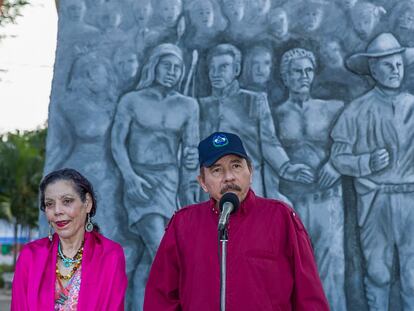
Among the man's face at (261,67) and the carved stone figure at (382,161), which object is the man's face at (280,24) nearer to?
the man's face at (261,67)

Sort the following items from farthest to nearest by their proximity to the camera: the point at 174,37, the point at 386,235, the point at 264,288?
the point at 174,37, the point at 386,235, the point at 264,288

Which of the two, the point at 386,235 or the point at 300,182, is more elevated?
the point at 300,182

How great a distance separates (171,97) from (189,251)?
309 cm

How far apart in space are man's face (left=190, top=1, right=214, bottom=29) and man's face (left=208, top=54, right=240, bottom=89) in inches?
12.6

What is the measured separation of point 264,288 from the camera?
11.1 ft

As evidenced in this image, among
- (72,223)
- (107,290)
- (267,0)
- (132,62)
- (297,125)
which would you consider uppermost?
(267,0)

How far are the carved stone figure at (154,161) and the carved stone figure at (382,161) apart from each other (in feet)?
3.94

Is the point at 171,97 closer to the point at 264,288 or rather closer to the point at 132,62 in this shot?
the point at 132,62

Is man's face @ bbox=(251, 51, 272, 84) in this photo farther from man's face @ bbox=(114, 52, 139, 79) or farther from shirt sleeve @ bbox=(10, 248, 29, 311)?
shirt sleeve @ bbox=(10, 248, 29, 311)

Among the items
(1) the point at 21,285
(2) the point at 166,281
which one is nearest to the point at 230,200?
(2) the point at 166,281

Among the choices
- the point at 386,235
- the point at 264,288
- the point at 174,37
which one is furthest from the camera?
the point at 174,37

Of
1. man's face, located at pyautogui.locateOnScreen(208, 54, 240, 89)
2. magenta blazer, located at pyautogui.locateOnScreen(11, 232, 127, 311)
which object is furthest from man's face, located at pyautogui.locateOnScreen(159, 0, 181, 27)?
magenta blazer, located at pyautogui.locateOnScreen(11, 232, 127, 311)

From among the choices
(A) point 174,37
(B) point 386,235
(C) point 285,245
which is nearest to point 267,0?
(A) point 174,37

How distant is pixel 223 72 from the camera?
6406 millimetres
